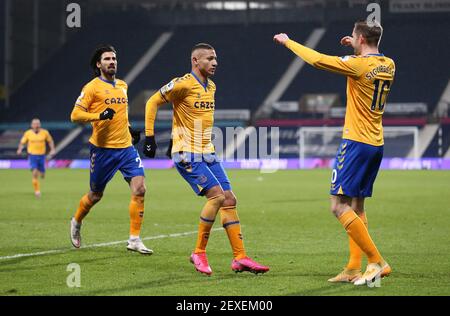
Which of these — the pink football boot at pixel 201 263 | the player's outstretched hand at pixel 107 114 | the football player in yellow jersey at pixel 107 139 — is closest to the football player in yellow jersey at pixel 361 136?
the pink football boot at pixel 201 263

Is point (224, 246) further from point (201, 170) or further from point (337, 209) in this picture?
point (337, 209)

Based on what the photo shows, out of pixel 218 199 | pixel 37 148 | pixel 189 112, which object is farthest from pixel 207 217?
pixel 37 148

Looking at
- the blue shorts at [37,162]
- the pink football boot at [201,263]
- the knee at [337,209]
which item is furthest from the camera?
the blue shorts at [37,162]

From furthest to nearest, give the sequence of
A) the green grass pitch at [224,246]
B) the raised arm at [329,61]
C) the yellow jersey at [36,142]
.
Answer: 1. the yellow jersey at [36,142]
2. the green grass pitch at [224,246]
3. the raised arm at [329,61]

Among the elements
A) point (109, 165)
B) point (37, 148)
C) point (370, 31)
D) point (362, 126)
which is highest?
point (370, 31)

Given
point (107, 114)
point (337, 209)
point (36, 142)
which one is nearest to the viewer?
point (337, 209)

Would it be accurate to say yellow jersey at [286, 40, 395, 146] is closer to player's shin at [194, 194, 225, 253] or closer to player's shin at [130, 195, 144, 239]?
player's shin at [194, 194, 225, 253]

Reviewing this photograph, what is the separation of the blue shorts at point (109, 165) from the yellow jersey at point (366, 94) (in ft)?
12.6

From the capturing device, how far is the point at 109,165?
11.2 m

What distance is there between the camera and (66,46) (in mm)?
56062

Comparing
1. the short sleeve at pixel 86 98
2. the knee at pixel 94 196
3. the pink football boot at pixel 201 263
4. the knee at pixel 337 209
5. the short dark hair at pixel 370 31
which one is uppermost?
the short dark hair at pixel 370 31

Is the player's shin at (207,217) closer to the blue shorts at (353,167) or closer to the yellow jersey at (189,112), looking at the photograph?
the yellow jersey at (189,112)

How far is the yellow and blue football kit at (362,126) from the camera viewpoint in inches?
315

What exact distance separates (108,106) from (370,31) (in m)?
4.42
